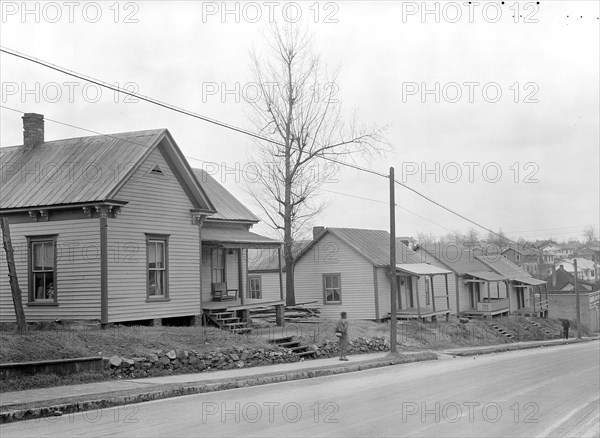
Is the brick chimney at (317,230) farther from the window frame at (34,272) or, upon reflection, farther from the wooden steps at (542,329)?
the wooden steps at (542,329)

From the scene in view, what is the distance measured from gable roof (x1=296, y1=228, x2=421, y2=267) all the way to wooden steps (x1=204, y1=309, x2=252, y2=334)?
12.4 meters

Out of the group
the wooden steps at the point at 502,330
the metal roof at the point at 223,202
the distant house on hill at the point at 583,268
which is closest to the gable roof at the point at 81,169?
the metal roof at the point at 223,202

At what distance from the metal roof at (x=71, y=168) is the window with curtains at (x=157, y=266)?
7.98 ft

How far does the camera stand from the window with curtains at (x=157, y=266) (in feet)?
74.2

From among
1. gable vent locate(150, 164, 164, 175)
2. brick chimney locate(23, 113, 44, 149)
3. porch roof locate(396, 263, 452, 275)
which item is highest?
brick chimney locate(23, 113, 44, 149)

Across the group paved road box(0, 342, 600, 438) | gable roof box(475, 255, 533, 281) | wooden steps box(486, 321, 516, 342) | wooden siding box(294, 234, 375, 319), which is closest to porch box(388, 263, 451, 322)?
wooden siding box(294, 234, 375, 319)

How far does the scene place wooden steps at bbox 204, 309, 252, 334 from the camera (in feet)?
81.8

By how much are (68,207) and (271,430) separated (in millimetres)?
13068

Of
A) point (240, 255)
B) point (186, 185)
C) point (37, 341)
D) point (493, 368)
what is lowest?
point (493, 368)

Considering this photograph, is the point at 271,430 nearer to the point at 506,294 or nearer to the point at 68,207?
the point at 68,207

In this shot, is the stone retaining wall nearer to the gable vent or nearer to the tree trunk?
the tree trunk

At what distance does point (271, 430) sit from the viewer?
10.1 metres

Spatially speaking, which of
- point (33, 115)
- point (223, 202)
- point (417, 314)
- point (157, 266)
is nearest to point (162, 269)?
point (157, 266)

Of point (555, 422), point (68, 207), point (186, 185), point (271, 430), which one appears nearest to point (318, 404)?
point (271, 430)
